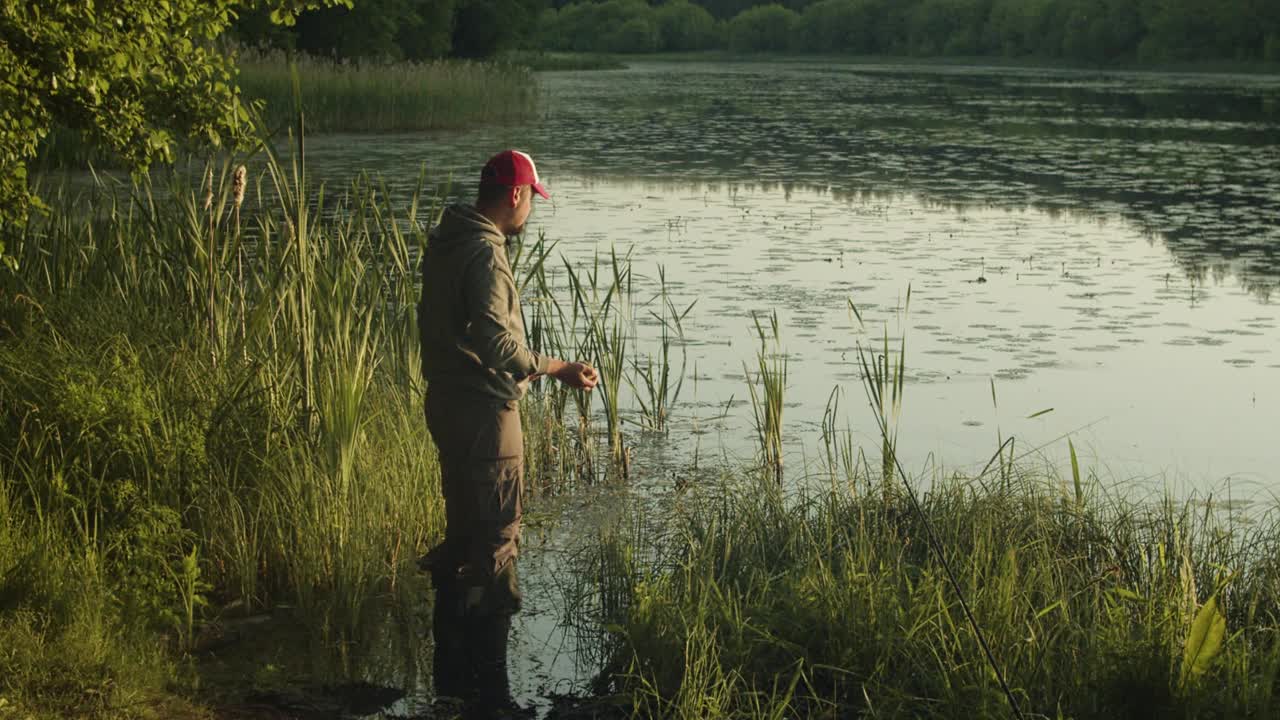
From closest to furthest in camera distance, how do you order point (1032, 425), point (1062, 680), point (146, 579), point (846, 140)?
point (1062, 680) < point (146, 579) < point (1032, 425) < point (846, 140)

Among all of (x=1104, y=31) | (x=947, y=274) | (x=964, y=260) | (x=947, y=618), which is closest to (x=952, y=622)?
(x=947, y=618)

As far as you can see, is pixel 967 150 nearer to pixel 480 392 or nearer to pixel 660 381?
pixel 660 381

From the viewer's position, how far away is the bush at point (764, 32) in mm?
108688

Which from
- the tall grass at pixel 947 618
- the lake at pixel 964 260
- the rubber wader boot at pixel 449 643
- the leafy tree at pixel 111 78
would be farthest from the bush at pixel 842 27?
the rubber wader boot at pixel 449 643

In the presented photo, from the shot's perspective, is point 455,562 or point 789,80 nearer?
point 455,562

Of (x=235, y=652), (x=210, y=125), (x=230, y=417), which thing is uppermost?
(x=210, y=125)

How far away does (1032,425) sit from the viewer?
26.3ft

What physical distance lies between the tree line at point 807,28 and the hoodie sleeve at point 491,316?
27.4 metres

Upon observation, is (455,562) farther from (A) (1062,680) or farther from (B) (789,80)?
(B) (789,80)

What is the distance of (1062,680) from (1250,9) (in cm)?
A: 6564

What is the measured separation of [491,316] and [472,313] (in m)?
0.06

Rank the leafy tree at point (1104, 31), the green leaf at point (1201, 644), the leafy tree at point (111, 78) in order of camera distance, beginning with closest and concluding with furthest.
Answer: the green leaf at point (1201, 644) < the leafy tree at point (111, 78) < the leafy tree at point (1104, 31)

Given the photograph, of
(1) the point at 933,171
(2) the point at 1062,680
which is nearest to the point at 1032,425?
(2) the point at 1062,680

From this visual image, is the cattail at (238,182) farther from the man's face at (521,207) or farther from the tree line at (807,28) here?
the tree line at (807,28)
